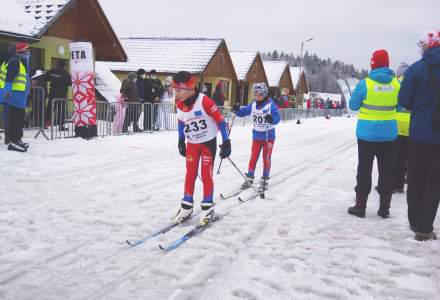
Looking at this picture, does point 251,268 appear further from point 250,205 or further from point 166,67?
point 166,67

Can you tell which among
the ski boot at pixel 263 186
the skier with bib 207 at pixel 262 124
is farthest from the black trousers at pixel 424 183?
the skier with bib 207 at pixel 262 124

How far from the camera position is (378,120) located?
5141mm

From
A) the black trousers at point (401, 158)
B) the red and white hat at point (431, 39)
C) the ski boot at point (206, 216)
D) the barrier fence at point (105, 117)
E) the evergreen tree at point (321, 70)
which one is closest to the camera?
the red and white hat at point (431, 39)

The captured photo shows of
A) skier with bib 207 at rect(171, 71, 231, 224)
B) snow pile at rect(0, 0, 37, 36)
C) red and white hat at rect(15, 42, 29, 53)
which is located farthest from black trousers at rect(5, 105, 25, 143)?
snow pile at rect(0, 0, 37, 36)

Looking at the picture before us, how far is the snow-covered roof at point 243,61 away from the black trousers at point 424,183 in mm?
30637

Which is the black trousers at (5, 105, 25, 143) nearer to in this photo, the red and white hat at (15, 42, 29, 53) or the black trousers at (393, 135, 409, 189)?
A: the red and white hat at (15, 42, 29, 53)

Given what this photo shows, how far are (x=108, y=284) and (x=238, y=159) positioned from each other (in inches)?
270

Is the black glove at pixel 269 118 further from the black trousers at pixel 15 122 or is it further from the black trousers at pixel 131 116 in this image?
the black trousers at pixel 131 116

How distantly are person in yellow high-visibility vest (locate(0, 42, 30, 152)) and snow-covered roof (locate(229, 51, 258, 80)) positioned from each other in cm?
2683

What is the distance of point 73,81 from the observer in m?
11.1

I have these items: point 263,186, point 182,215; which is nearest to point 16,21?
point 263,186

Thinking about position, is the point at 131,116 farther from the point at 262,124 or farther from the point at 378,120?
the point at 378,120

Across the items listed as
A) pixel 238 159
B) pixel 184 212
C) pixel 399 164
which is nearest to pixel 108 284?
pixel 184 212

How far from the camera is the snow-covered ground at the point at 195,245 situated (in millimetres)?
3299
